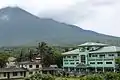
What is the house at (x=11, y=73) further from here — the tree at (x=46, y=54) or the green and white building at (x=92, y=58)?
the green and white building at (x=92, y=58)

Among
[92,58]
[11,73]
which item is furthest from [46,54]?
[11,73]

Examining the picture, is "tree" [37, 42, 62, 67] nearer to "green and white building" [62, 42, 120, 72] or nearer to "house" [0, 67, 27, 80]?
"green and white building" [62, 42, 120, 72]

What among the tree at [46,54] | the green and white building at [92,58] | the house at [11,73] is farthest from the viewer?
the tree at [46,54]

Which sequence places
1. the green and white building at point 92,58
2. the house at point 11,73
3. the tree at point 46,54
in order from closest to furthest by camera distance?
the house at point 11,73, the green and white building at point 92,58, the tree at point 46,54

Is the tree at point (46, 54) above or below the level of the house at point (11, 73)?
above

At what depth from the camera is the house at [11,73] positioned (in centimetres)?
4541

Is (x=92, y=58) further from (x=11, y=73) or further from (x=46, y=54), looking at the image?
(x=11, y=73)

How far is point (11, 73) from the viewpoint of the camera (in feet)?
152

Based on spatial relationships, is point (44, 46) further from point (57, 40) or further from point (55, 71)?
point (57, 40)

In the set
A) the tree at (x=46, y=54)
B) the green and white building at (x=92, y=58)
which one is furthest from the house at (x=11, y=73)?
the green and white building at (x=92, y=58)

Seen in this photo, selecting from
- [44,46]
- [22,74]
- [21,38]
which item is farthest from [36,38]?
[22,74]

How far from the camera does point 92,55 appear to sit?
64.1 meters

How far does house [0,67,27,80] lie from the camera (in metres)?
45.4

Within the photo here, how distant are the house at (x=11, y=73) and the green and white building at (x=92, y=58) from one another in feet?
61.6
